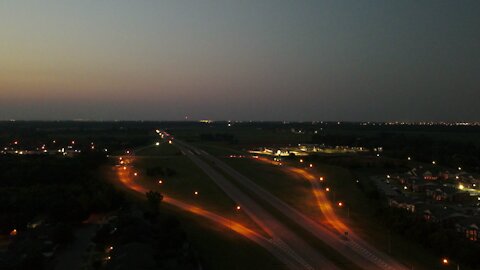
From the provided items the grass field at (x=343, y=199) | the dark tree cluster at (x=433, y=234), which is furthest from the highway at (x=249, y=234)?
the dark tree cluster at (x=433, y=234)

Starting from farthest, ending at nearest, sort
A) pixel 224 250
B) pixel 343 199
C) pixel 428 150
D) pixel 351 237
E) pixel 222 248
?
pixel 428 150 → pixel 343 199 → pixel 351 237 → pixel 222 248 → pixel 224 250

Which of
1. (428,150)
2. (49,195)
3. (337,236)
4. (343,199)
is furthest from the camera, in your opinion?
(428,150)

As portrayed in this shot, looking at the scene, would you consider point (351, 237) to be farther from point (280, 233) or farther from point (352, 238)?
point (280, 233)

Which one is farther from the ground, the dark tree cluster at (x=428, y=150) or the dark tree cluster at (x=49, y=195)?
the dark tree cluster at (x=428, y=150)

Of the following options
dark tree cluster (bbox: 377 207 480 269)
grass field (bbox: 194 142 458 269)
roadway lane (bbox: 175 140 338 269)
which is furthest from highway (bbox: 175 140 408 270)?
dark tree cluster (bbox: 377 207 480 269)

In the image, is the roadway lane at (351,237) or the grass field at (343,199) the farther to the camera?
the grass field at (343,199)

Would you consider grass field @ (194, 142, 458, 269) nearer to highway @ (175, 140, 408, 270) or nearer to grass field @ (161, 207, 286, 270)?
highway @ (175, 140, 408, 270)

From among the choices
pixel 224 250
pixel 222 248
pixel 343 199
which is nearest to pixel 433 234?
pixel 224 250

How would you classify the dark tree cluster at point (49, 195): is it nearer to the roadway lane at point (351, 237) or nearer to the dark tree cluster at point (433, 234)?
the roadway lane at point (351, 237)

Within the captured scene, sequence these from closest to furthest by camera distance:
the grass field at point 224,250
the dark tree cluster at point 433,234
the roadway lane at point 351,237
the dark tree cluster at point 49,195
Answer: the grass field at point 224,250
the roadway lane at point 351,237
the dark tree cluster at point 433,234
the dark tree cluster at point 49,195

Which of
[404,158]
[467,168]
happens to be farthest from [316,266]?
[404,158]

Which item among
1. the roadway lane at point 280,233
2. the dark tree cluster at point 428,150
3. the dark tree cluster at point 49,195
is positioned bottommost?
the roadway lane at point 280,233

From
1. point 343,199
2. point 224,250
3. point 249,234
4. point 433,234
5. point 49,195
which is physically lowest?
point 224,250
